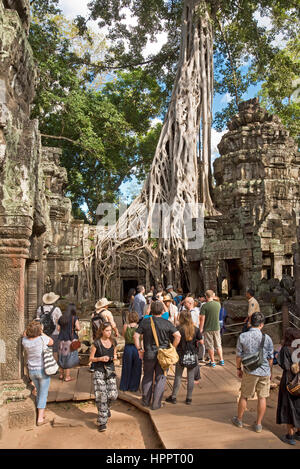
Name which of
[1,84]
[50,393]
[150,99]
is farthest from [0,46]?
[150,99]

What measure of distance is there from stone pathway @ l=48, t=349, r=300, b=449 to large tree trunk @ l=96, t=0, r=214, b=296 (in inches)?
260

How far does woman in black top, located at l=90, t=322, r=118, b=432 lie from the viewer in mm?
3928

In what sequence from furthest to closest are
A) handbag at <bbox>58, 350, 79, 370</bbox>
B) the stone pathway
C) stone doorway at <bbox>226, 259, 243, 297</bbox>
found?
stone doorway at <bbox>226, 259, 243, 297</bbox>, handbag at <bbox>58, 350, 79, 370</bbox>, the stone pathway

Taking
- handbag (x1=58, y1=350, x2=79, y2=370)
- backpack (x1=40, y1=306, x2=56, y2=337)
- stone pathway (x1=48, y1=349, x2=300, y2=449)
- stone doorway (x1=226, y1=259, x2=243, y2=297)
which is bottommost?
stone pathway (x1=48, y1=349, x2=300, y2=449)

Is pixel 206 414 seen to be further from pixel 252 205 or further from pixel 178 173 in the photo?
pixel 178 173

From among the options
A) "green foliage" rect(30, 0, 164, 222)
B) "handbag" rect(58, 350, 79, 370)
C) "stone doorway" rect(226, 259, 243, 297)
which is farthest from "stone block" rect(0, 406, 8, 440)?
"green foliage" rect(30, 0, 164, 222)

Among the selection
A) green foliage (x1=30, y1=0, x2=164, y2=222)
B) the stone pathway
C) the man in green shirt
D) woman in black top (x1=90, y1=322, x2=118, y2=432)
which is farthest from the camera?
green foliage (x1=30, y1=0, x2=164, y2=222)

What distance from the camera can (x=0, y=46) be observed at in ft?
13.5

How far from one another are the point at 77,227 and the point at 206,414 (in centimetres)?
1016

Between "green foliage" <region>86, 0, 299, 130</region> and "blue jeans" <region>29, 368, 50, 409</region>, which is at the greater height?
"green foliage" <region>86, 0, 299, 130</region>

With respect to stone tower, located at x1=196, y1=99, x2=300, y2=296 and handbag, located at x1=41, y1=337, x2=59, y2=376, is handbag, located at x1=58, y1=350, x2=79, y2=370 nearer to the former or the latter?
handbag, located at x1=41, y1=337, x2=59, y2=376

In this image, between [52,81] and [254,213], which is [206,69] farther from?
[254,213]

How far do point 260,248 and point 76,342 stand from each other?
557 centimetres

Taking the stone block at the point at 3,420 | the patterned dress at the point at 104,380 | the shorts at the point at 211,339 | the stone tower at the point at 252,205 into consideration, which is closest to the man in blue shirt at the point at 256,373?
the patterned dress at the point at 104,380
